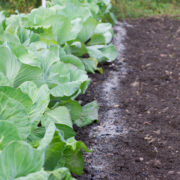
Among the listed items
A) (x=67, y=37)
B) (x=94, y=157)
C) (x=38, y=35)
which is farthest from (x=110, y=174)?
(x=67, y=37)

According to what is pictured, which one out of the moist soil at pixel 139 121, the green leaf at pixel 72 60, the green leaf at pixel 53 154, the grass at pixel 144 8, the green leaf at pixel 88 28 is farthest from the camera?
the grass at pixel 144 8

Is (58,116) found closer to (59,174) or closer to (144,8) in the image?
(59,174)

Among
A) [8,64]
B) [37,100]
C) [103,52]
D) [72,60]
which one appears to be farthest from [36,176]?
[103,52]

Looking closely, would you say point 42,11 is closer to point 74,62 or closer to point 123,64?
point 74,62

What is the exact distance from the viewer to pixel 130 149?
2.32m

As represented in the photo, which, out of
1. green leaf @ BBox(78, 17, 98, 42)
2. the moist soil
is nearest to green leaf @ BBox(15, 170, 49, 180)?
the moist soil

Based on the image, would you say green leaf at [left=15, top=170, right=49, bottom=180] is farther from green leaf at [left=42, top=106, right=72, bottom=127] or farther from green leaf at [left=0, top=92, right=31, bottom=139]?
green leaf at [left=42, top=106, right=72, bottom=127]

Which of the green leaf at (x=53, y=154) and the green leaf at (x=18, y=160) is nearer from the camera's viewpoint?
the green leaf at (x=18, y=160)

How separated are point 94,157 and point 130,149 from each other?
0.27 m

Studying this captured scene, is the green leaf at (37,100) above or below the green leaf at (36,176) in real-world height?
below

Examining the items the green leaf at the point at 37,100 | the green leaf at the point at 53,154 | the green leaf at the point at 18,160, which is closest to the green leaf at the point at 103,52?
the green leaf at the point at 37,100

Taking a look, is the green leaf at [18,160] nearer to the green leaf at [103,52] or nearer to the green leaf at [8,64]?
the green leaf at [8,64]

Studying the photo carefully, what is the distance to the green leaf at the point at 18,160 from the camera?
110 cm

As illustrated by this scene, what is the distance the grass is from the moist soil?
2.93 meters
